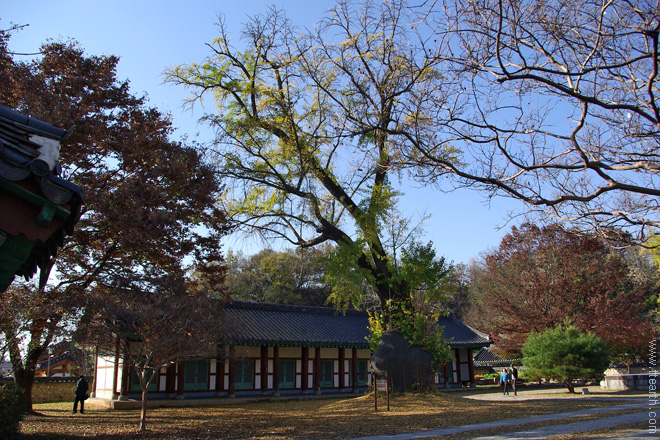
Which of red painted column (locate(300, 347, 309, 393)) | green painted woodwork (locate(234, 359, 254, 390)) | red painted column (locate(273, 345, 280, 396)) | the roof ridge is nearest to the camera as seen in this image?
green painted woodwork (locate(234, 359, 254, 390))

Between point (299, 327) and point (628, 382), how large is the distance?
18.2m

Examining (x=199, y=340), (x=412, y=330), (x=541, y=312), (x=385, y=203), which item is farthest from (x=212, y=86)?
(x=541, y=312)

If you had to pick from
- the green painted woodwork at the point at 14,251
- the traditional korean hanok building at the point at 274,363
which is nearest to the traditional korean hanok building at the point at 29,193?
the green painted woodwork at the point at 14,251

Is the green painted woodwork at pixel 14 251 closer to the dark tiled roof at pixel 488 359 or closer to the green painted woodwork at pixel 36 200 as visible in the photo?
the green painted woodwork at pixel 36 200

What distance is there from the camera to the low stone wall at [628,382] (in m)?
24.3

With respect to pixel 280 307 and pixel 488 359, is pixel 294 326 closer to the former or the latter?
pixel 280 307

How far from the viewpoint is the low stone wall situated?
2426 cm

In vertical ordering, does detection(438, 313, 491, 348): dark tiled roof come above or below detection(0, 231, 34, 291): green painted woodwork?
below

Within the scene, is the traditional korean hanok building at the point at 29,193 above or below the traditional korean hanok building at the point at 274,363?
above

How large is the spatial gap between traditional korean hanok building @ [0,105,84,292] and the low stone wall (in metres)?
28.1

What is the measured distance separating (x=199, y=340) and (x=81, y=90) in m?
8.76

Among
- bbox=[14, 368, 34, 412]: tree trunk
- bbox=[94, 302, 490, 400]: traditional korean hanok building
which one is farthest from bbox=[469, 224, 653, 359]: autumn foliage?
bbox=[14, 368, 34, 412]: tree trunk

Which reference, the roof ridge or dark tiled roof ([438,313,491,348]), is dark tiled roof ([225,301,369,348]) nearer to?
the roof ridge

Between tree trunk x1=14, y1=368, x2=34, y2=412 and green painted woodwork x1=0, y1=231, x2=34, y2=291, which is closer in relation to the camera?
green painted woodwork x1=0, y1=231, x2=34, y2=291
